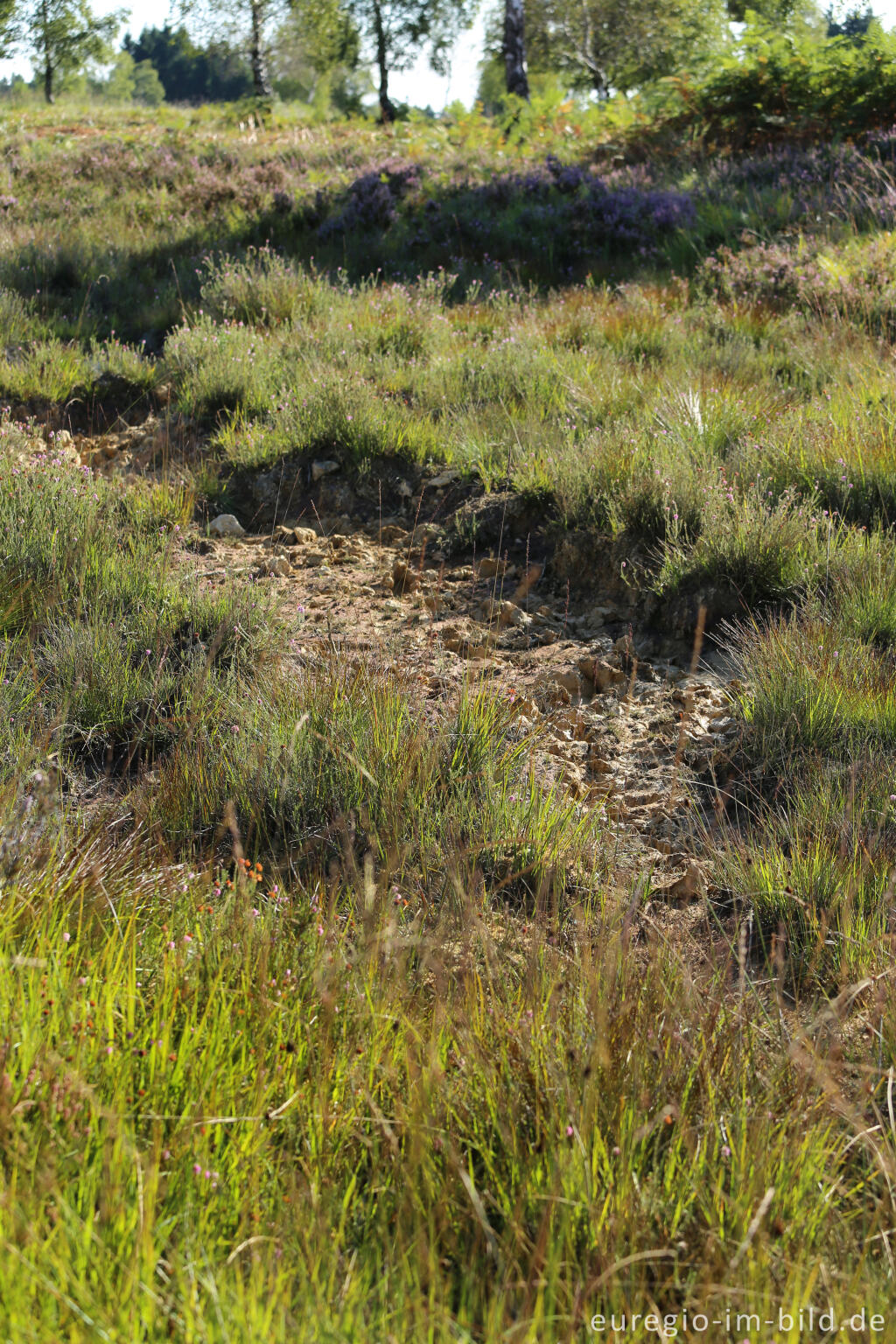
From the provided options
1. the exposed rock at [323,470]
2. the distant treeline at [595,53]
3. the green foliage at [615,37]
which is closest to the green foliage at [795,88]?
the distant treeline at [595,53]

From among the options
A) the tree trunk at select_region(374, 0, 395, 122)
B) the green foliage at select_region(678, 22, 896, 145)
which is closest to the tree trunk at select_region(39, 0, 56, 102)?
the tree trunk at select_region(374, 0, 395, 122)

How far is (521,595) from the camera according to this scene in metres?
4.15

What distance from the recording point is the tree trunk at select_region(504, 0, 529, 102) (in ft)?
51.3

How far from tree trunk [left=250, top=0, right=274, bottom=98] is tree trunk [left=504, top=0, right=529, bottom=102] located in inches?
497

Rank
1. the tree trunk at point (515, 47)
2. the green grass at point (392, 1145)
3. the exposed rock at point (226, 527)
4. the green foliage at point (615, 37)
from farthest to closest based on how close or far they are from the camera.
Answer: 1. the green foliage at point (615, 37)
2. the tree trunk at point (515, 47)
3. the exposed rock at point (226, 527)
4. the green grass at point (392, 1145)

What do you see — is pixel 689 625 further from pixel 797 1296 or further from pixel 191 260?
pixel 191 260

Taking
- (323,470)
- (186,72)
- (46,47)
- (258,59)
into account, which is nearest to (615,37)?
(258,59)

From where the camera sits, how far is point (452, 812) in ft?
8.23

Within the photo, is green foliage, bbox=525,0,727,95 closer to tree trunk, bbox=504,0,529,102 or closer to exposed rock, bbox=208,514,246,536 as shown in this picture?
tree trunk, bbox=504,0,529,102

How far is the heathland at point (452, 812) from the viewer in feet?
4.30

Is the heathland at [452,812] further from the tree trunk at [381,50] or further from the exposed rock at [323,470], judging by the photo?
the tree trunk at [381,50]

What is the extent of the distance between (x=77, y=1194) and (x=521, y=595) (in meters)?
3.20

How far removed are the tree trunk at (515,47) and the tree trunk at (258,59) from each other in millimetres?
12623

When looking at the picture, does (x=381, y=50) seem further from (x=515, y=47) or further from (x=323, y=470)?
(x=323, y=470)
